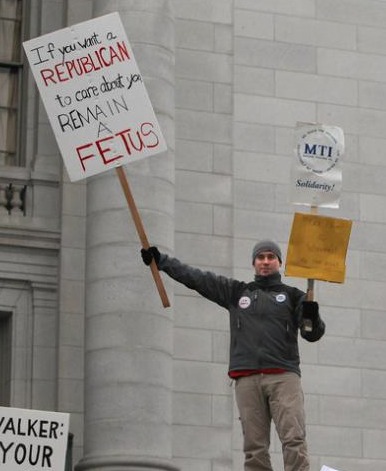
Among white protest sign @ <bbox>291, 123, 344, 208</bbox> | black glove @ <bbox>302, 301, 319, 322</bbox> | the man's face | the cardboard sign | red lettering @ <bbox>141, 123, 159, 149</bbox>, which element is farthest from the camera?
red lettering @ <bbox>141, 123, 159, 149</bbox>

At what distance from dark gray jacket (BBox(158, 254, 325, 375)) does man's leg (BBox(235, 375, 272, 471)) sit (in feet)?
0.46

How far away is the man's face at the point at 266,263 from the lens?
48.5 feet

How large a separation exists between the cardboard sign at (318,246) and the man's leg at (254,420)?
1.00m

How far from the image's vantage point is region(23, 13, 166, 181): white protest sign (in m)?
15.8

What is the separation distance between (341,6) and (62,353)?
5.62 metres

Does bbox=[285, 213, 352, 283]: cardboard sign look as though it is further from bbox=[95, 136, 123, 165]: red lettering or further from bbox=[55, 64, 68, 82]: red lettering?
bbox=[55, 64, 68, 82]: red lettering

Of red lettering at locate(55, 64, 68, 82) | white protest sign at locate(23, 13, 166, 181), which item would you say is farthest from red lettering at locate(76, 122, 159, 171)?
red lettering at locate(55, 64, 68, 82)

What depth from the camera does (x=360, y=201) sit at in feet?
75.0

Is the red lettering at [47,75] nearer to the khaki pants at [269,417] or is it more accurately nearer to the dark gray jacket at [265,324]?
the dark gray jacket at [265,324]

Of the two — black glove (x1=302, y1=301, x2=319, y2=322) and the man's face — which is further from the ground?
the man's face

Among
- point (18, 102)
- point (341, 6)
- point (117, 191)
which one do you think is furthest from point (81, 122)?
point (341, 6)

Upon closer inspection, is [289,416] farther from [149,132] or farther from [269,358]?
[149,132]

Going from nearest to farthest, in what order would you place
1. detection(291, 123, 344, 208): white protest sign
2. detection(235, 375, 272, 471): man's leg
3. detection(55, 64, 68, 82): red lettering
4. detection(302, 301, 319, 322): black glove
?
detection(302, 301, 319, 322): black glove → detection(235, 375, 272, 471): man's leg → detection(291, 123, 344, 208): white protest sign → detection(55, 64, 68, 82): red lettering

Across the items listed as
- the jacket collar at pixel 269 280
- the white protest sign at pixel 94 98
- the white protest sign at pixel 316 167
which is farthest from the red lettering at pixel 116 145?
the jacket collar at pixel 269 280
